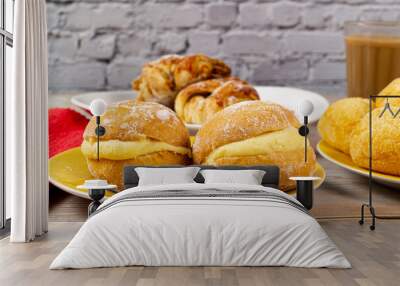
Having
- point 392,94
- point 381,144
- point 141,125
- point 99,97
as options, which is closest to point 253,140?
point 141,125

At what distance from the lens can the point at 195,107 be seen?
2.16 metres

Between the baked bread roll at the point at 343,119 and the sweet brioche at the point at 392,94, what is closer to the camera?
the sweet brioche at the point at 392,94

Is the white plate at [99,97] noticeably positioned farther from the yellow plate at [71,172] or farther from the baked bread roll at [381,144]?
the baked bread roll at [381,144]

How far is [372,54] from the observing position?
2254 millimetres

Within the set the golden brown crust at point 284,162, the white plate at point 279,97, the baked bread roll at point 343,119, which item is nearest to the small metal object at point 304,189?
the golden brown crust at point 284,162

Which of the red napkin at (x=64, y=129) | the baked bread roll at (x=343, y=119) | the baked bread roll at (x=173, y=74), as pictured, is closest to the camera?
the baked bread roll at (x=343, y=119)

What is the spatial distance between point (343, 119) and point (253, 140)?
530mm

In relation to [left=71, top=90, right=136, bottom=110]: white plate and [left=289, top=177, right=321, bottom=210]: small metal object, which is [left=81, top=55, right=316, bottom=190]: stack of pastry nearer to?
[left=289, top=177, right=321, bottom=210]: small metal object

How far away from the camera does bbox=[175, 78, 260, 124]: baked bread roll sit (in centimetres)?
209

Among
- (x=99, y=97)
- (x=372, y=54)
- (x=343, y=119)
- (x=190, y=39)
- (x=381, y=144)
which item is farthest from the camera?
(x=190, y=39)

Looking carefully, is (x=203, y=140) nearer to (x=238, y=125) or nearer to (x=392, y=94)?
(x=238, y=125)

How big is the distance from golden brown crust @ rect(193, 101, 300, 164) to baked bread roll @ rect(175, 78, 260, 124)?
12.3 inches

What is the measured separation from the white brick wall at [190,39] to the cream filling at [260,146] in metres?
1.33

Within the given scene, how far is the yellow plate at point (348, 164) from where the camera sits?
1913 millimetres
